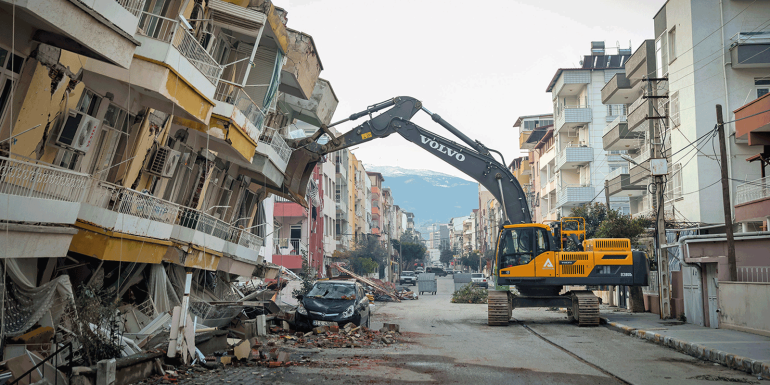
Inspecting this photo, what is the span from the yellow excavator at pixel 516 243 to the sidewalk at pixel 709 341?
1.54 m

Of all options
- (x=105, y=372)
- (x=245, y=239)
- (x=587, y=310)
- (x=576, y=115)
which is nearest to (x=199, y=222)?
(x=245, y=239)

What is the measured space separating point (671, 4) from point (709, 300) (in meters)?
19.5

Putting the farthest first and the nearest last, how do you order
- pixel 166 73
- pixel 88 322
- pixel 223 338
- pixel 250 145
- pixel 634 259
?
pixel 634 259 < pixel 250 145 < pixel 223 338 < pixel 166 73 < pixel 88 322

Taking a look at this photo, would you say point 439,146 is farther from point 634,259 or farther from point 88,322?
point 88,322

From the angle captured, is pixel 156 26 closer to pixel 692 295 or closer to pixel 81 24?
pixel 81 24

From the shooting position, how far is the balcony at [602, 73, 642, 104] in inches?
1510

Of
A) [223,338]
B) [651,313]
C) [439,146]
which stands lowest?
[223,338]

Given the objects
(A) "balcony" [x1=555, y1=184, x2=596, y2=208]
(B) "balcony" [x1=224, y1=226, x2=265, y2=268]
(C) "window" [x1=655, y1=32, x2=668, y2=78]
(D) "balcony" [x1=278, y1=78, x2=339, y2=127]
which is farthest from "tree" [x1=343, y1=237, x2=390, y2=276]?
(B) "balcony" [x1=224, y1=226, x2=265, y2=268]

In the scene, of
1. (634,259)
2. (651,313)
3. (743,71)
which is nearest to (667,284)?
(634,259)

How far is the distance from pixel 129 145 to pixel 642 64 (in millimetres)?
30623

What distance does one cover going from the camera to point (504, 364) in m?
11.2

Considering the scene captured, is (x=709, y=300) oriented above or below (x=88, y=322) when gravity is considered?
above

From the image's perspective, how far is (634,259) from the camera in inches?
824

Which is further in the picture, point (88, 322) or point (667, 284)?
point (667, 284)
